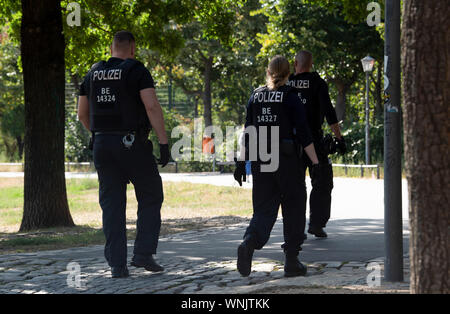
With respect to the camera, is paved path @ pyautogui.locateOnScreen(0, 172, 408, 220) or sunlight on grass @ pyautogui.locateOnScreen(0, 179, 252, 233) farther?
sunlight on grass @ pyautogui.locateOnScreen(0, 179, 252, 233)

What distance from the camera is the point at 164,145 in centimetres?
738

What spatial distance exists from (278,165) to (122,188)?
144 centimetres

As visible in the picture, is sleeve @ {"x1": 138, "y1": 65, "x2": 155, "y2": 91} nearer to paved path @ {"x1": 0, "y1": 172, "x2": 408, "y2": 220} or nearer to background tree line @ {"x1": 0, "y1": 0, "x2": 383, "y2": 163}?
paved path @ {"x1": 0, "y1": 172, "x2": 408, "y2": 220}

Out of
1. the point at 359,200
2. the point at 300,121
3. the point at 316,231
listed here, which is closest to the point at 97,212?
the point at 359,200

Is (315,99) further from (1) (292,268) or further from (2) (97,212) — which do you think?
(2) (97,212)

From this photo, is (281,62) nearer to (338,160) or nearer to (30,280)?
(30,280)

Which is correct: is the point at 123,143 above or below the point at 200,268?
above

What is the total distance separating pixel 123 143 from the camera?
24.1ft

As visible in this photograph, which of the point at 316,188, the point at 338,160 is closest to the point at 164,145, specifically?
the point at 316,188

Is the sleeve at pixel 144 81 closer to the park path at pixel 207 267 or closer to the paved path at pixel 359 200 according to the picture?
the park path at pixel 207 267

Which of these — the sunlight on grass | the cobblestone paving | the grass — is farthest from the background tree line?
the cobblestone paving

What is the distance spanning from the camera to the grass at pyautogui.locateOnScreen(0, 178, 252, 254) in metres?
11.1

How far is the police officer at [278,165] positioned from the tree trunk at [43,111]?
6.48 metres

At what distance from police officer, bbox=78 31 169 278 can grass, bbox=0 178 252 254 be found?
320cm
